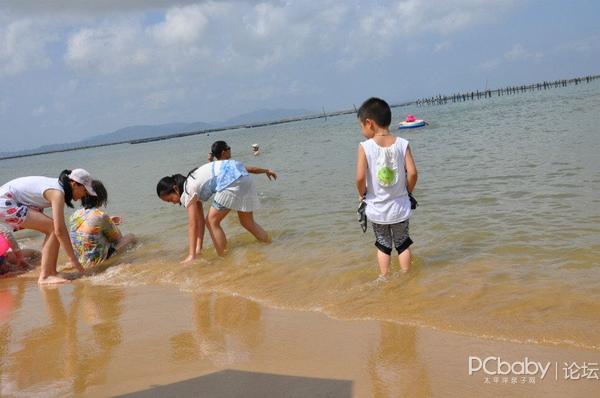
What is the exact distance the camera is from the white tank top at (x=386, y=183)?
4.28 metres

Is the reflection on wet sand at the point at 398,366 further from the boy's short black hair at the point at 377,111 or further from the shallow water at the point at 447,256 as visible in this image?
the boy's short black hair at the point at 377,111

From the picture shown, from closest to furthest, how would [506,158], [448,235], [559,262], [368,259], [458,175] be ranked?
[559,262] < [368,259] < [448,235] < [458,175] < [506,158]

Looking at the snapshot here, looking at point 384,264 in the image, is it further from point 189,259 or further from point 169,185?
point 169,185

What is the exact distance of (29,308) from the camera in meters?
4.81

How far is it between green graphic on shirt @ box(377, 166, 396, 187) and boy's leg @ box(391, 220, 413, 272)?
1.37 feet

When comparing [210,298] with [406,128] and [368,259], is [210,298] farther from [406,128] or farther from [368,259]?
[406,128]

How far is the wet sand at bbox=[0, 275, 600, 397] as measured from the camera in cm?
258

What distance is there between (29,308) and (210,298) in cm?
188

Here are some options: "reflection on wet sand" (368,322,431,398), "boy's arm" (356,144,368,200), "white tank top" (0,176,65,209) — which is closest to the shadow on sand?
"reflection on wet sand" (368,322,431,398)

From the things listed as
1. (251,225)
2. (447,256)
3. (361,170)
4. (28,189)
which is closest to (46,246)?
(28,189)

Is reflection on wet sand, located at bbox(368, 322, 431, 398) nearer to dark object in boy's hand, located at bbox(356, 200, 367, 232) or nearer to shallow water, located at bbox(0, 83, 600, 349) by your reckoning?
shallow water, located at bbox(0, 83, 600, 349)

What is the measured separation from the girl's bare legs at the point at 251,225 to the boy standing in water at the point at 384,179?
2304mm

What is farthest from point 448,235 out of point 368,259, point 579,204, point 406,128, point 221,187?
point 406,128

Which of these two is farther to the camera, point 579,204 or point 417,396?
point 579,204
